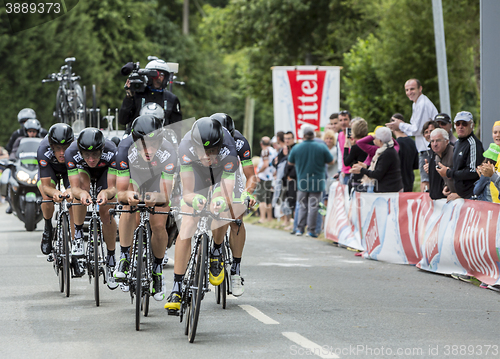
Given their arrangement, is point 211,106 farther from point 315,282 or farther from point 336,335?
point 336,335

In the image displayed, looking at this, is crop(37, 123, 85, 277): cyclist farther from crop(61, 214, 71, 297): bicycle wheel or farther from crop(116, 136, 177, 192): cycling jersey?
crop(116, 136, 177, 192): cycling jersey

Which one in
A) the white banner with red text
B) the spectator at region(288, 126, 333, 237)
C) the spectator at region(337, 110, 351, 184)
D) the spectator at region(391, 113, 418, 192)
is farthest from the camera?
the spectator at region(288, 126, 333, 237)

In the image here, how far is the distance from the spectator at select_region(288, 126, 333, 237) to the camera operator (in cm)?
651

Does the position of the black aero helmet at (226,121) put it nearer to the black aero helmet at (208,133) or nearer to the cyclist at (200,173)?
the cyclist at (200,173)

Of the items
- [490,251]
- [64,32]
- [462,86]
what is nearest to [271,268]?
[490,251]

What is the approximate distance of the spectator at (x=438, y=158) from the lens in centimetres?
1168

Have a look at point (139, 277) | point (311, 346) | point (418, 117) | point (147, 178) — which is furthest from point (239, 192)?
point (418, 117)

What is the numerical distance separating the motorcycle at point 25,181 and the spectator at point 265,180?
21.0 ft

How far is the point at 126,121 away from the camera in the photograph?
35.5 feet

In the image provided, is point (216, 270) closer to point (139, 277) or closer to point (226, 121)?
point (139, 277)

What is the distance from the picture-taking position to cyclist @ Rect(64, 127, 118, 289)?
8711 millimetres

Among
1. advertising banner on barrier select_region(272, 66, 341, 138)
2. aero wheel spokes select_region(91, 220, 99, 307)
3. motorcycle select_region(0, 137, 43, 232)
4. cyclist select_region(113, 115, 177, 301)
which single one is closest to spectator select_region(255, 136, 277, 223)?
advertising banner on barrier select_region(272, 66, 341, 138)

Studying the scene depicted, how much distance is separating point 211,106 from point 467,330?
49.5 meters

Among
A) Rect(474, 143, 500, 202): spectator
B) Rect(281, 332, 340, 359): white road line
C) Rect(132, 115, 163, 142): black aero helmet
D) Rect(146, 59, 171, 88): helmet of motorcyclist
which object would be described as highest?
Rect(146, 59, 171, 88): helmet of motorcyclist
